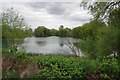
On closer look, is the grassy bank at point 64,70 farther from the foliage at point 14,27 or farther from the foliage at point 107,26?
the foliage at point 14,27

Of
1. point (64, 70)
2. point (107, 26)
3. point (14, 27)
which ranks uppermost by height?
point (14, 27)

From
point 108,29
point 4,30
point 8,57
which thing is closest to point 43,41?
point 4,30

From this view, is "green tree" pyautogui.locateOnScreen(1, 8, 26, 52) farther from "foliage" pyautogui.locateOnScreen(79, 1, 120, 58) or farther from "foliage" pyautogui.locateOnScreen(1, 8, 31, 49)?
"foliage" pyautogui.locateOnScreen(79, 1, 120, 58)

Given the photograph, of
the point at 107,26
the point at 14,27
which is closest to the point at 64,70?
the point at 107,26

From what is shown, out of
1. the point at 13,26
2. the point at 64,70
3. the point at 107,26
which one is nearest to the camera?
the point at 64,70

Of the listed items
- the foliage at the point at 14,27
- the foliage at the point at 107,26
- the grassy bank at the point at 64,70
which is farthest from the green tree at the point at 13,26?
the grassy bank at the point at 64,70

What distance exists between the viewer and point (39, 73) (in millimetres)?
3246

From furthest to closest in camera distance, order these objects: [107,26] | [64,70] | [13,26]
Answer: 1. [13,26]
2. [107,26]
3. [64,70]

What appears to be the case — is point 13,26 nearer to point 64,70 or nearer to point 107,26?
point 107,26

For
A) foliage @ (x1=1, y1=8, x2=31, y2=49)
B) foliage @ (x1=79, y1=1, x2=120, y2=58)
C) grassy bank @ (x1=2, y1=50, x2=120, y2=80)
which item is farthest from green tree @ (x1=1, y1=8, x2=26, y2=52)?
grassy bank @ (x1=2, y1=50, x2=120, y2=80)

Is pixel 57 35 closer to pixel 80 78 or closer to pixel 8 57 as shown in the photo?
pixel 8 57

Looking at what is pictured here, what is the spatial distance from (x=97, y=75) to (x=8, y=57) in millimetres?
1613

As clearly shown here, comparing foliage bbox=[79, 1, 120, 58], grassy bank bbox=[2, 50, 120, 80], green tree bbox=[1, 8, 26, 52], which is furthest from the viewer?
green tree bbox=[1, 8, 26, 52]

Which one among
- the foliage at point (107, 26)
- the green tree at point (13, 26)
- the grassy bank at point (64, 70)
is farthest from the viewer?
the green tree at point (13, 26)
